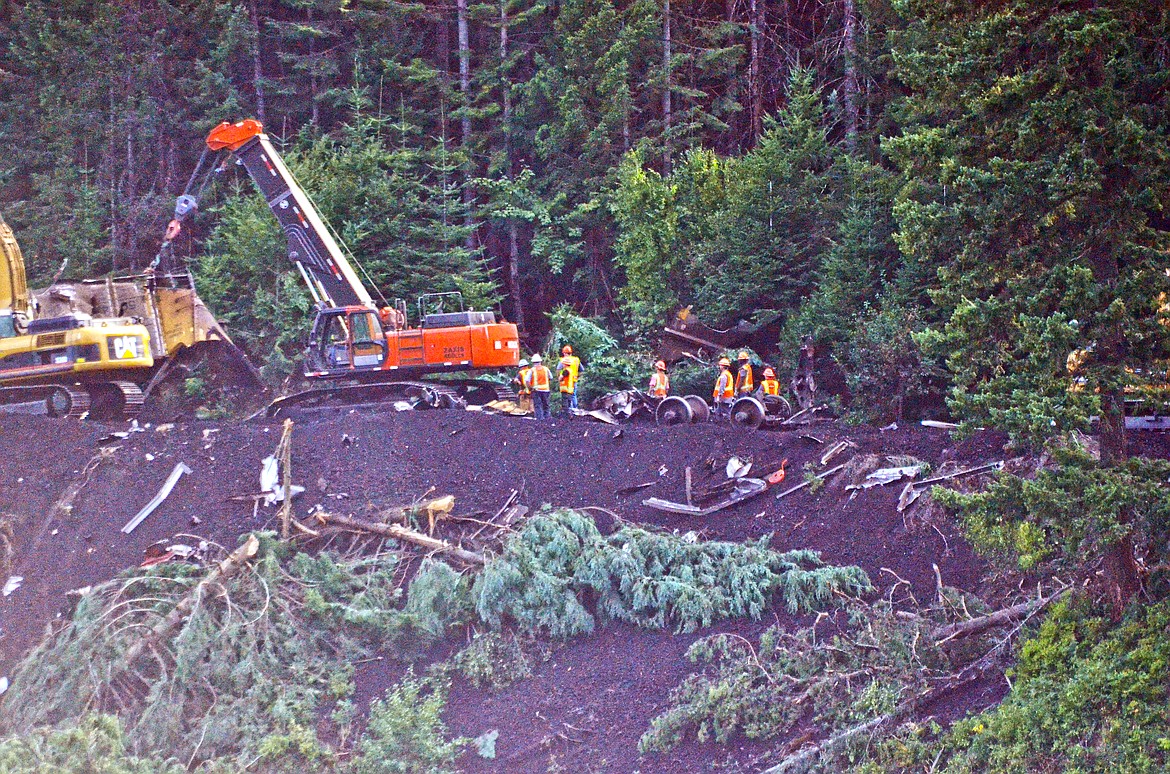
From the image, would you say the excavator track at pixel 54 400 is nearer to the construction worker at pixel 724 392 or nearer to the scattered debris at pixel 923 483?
the construction worker at pixel 724 392

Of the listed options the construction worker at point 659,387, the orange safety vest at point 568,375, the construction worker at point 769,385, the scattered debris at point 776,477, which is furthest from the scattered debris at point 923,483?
the orange safety vest at point 568,375

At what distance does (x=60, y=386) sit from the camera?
16641 mm

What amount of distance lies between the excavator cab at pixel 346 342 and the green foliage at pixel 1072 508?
9.77m

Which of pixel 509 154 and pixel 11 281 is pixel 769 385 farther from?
pixel 11 281

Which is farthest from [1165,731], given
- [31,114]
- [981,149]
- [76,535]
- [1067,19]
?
[31,114]

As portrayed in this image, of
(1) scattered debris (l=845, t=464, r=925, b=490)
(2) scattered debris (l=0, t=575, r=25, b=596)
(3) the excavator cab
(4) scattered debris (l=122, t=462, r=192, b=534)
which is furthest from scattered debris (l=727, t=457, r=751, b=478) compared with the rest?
(2) scattered debris (l=0, t=575, r=25, b=596)

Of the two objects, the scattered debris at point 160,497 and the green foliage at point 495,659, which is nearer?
the green foliage at point 495,659

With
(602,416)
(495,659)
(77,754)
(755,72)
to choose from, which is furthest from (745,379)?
(755,72)

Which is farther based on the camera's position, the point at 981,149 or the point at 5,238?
the point at 5,238

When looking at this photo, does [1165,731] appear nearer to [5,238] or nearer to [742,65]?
[5,238]

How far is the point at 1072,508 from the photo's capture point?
8.08 m

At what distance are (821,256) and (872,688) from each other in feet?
37.4

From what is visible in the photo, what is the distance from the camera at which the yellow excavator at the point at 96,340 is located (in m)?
16.7

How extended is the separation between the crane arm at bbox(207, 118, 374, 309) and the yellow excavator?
91.0 inches
